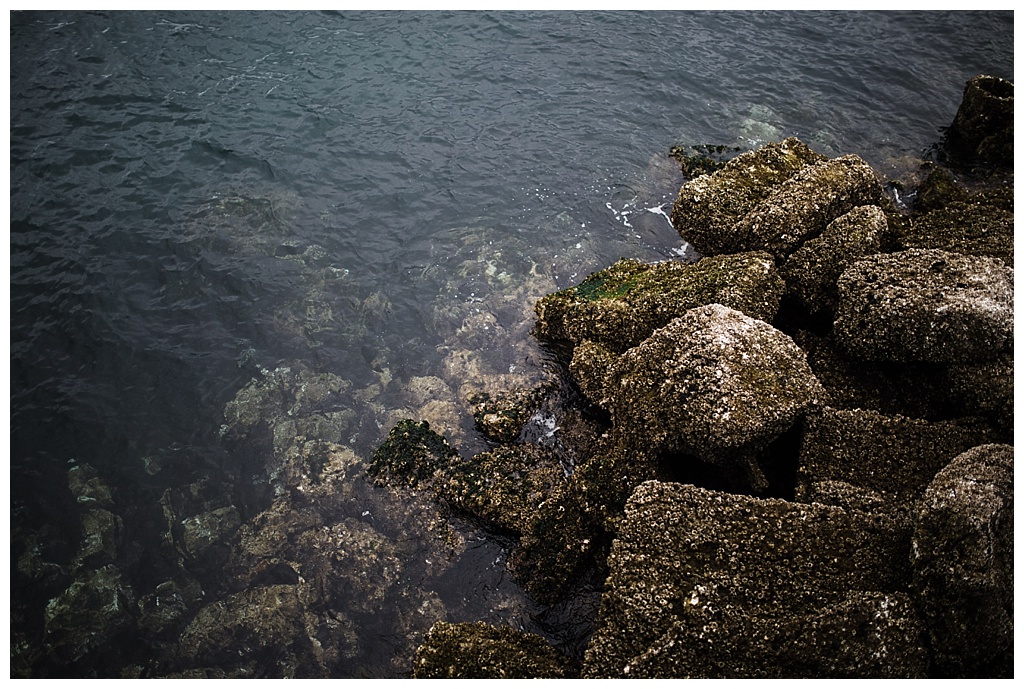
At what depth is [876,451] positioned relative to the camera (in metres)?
8.84

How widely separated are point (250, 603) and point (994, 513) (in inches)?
382

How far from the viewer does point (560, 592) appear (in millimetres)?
9430

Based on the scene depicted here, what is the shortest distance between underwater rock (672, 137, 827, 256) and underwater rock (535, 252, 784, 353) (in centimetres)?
137

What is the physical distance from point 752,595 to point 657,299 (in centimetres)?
539

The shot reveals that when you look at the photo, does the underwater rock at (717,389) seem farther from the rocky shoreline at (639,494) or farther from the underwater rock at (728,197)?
the underwater rock at (728,197)

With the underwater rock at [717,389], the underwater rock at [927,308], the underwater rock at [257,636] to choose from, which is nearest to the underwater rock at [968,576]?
the underwater rock at [717,389]

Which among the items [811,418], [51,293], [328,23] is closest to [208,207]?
[51,293]

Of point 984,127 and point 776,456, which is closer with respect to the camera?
point 776,456

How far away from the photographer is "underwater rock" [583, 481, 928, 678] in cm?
696

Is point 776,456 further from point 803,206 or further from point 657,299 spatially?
point 803,206

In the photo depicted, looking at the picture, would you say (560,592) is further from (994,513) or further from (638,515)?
(994,513)

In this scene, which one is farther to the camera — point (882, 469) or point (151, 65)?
point (151, 65)

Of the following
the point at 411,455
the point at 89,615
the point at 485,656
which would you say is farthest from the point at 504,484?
the point at 89,615

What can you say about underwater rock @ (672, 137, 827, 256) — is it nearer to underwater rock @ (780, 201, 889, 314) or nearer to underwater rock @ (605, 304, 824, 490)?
underwater rock @ (780, 201, 889, 314)
